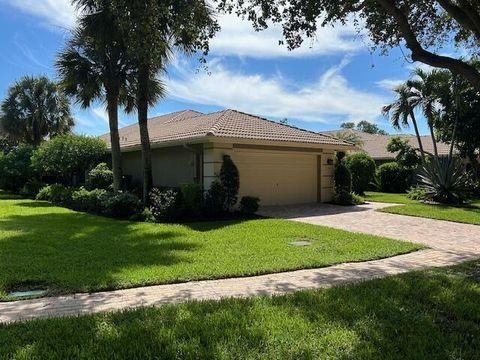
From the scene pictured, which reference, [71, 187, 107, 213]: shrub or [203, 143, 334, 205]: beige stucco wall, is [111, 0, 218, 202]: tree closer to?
[203, 143, 334, 205]: beige stucco wall

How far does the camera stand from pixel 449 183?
1981cm

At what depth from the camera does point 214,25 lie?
953 cm

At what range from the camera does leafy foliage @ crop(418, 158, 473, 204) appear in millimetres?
19781

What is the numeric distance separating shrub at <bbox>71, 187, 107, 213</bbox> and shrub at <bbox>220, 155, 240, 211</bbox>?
4850 millimetres

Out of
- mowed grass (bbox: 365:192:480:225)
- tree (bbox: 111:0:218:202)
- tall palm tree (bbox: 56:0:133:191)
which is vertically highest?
tall palm tree (bbox: 56:0:133:191)

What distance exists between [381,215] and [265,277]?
33.2ft

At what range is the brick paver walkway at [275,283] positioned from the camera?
5727 mm

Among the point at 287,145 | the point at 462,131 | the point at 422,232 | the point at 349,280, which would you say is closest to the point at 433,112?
the point at 462,131

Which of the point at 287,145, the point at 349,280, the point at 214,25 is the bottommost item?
the point at 349,280

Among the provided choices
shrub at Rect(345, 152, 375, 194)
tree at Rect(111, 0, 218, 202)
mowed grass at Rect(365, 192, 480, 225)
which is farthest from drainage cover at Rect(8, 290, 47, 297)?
shrub at Rect(345, 152, 375, 194)

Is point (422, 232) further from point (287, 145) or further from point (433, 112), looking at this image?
point (433, 112)

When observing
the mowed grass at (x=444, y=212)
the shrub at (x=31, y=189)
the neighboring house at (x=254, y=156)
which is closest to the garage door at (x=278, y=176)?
the neighboring house at (x=254, y=156)

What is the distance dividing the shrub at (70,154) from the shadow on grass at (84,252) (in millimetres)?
9391

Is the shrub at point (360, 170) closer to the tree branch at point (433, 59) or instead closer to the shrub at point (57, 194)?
the shrub at point (57, 194)
